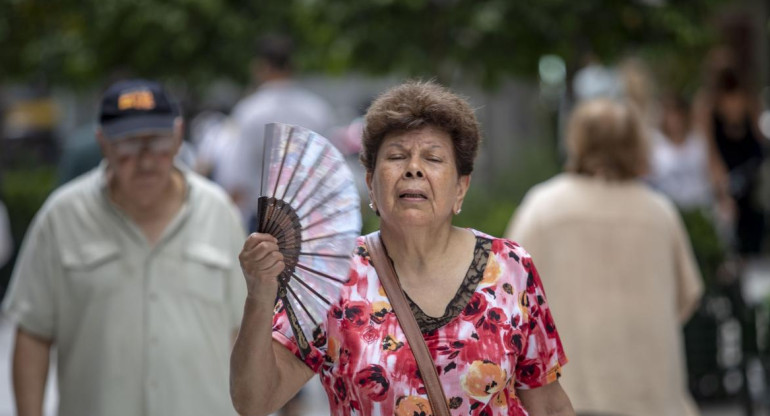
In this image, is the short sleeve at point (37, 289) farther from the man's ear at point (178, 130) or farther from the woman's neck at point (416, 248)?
the woman's neck at point (416, 248)

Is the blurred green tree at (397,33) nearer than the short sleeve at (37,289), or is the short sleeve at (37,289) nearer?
the short sleeve at (37,289)

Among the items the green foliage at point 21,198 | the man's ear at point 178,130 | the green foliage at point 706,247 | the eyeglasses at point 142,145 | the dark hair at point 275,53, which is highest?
the dark hair at point 275,53

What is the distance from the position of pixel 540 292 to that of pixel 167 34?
995cm

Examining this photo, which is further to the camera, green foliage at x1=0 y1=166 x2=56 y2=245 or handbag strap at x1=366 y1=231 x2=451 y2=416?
green foliage at x1=0 y1=166 x2=56 y2=245

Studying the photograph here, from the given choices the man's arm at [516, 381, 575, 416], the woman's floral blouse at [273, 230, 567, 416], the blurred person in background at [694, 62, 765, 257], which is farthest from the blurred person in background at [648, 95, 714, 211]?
the woman's floral blouse at [273, 230, 567, 416]

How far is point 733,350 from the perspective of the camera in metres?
8.54

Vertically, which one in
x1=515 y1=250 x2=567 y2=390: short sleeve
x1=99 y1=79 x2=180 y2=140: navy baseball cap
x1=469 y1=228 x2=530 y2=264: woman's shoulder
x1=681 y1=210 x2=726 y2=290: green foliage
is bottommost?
x1=681 y1=210 x2=726 y2=290: green foliage

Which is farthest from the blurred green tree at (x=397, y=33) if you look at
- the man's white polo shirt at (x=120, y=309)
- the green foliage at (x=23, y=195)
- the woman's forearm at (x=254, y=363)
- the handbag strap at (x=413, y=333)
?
the woman's forearm at (x=254, y=363)

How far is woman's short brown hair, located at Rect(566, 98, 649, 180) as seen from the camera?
572 centimetres

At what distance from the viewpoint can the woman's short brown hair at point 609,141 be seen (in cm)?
572

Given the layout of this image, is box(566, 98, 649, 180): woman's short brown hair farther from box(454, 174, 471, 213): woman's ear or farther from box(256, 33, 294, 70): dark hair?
box(256, 33, 294, 70): dark hair

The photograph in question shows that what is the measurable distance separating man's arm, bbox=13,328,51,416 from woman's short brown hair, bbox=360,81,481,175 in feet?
6.31

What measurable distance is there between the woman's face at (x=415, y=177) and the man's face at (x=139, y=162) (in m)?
1.66

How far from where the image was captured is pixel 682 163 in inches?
464
